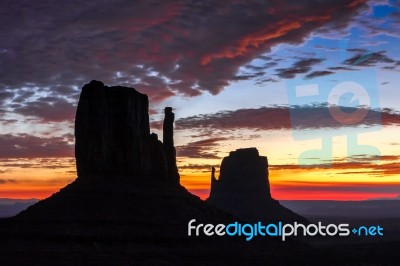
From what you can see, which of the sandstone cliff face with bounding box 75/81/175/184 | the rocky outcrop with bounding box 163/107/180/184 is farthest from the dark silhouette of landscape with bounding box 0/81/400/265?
the rocky outcrop with bounding box 163/107/180/184

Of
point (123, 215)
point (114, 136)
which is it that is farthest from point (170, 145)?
point (123, 215)

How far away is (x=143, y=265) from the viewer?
84438mm

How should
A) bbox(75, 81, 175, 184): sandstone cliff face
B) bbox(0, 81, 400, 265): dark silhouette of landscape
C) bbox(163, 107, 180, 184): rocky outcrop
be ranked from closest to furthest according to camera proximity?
bbox(0, 81, 400, 265): dark silhouette of landscape
bbox(75, 81, 175, 184): sandstone cliff face
bbox(163, 107, 180, 184): rocky outcrop

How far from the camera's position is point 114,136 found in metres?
112

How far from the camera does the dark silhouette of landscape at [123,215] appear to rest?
289ft

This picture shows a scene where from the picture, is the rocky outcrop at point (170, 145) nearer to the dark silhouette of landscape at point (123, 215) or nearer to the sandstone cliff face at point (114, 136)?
the dark silhouette of landscape at point (123, 215)

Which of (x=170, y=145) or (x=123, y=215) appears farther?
(x=170, y=145)

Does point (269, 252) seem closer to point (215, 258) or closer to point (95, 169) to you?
point (215, 258)

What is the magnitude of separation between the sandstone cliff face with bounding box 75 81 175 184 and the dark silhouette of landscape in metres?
0.18

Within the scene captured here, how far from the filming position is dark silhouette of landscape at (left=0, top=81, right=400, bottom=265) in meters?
88.2

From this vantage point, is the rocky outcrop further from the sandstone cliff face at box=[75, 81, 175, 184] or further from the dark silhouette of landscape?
the sandstone cliff face at box=[75, 81, 175, 184]

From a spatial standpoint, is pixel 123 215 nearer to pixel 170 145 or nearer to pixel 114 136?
pixel 114 136

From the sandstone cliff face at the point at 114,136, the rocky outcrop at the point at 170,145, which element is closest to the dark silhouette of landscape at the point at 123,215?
the sandstone cliff face at the point at 114,136

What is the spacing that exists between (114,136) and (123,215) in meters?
20.8
